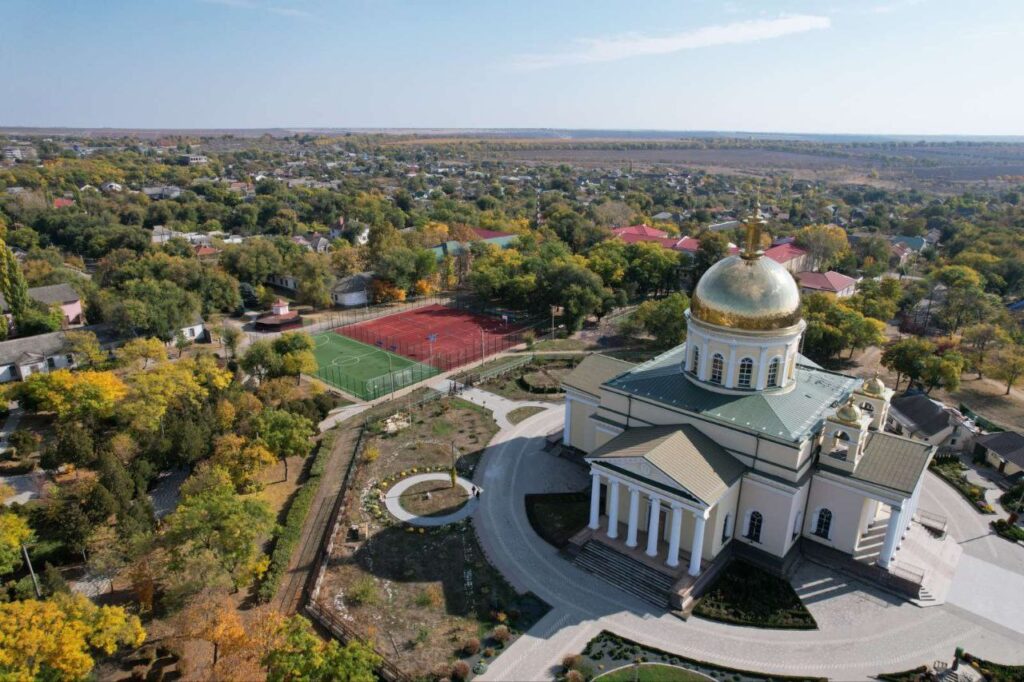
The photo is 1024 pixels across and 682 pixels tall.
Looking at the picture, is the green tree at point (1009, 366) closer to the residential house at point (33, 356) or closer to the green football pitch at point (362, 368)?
the green football pitch at point (362, 368)

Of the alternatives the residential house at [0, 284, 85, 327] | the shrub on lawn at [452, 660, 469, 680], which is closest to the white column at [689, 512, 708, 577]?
the shrub on lawn at [452, 660, 469, 680]

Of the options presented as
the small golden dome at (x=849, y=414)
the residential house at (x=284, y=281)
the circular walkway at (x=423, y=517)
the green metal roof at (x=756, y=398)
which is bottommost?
the circular walkway at (x=423, y=517)

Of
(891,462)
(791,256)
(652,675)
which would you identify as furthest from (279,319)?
(791,256)

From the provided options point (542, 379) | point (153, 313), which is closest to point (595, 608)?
point (542, 379)

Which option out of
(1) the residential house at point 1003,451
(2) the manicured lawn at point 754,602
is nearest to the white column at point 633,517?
(2) the manicured lawn at point 754,602

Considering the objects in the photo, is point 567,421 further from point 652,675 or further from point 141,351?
point 141,351

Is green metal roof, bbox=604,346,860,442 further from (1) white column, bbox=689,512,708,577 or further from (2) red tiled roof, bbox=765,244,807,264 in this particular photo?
(2) red tiled roof, bbox=765,244,807,264
